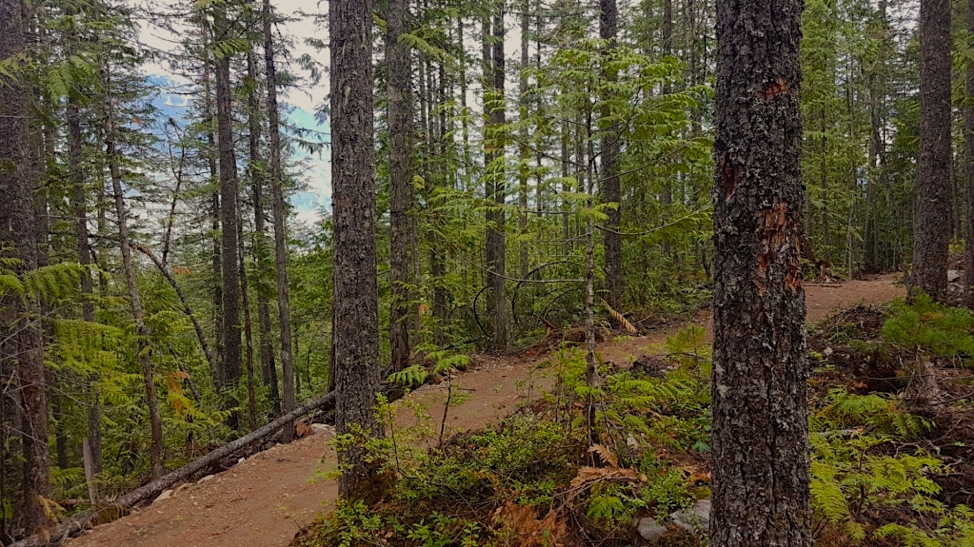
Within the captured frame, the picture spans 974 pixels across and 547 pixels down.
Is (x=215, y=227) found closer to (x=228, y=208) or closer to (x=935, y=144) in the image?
(x=228, y=208)

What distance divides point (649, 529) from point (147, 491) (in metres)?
7.17

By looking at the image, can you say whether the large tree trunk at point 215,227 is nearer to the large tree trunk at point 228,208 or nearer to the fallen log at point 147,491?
the large tree trunk at point 228,208

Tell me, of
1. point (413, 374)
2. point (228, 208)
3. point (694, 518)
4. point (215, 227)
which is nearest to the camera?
point (694, 518)

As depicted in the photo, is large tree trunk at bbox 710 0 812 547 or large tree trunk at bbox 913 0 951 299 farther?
large tree trunk at bbox 913 0 951 299

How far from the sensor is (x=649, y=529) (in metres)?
3.44

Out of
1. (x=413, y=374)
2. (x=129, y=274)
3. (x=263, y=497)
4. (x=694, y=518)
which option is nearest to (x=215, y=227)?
(x=129, y=274)

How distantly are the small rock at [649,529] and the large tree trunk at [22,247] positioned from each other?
7448 millimetres

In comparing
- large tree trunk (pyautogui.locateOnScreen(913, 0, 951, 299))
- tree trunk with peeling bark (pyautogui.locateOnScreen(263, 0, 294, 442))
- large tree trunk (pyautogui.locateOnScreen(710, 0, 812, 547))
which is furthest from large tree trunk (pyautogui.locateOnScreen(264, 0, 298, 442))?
large tree trunk (pyautogui.locateOnScreen(913, 0, 951, 299))

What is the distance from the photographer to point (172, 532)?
19.1ft

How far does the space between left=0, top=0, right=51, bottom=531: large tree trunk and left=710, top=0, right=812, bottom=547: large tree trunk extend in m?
8.07

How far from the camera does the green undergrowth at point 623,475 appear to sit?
3.08m

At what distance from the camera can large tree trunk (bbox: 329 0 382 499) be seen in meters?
4.77

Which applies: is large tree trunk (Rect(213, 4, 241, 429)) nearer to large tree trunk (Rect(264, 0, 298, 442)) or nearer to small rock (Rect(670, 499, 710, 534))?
large tree trunk (Rect(264, 0, 298, 442))

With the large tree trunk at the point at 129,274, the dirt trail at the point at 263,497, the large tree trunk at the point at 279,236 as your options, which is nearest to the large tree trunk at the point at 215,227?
the large tree trunk at the point at 279,236
